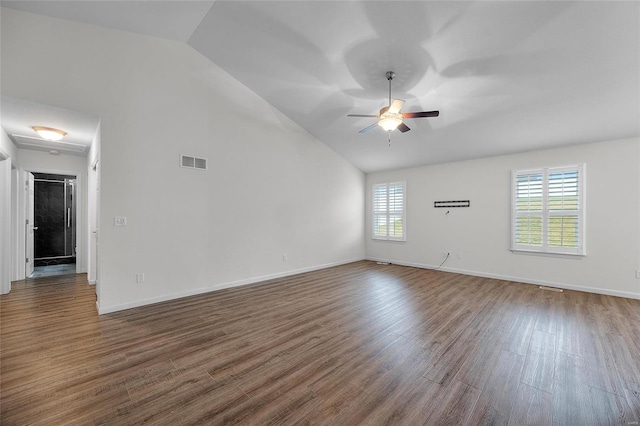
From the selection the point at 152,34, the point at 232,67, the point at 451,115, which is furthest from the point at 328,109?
the point at 152,34

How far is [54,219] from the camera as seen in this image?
709 cm

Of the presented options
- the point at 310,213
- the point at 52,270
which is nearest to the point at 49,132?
the point at 52,270

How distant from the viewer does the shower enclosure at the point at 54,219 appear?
6.84 m

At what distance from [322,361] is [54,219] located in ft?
29.2

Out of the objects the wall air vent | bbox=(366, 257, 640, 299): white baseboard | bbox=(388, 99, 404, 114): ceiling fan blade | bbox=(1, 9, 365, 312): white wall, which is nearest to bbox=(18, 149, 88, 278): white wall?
bbox=(1, 9, 365, 312): white wall

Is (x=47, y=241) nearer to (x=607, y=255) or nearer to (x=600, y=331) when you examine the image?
(x=600, y=331)

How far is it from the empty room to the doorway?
0.92m

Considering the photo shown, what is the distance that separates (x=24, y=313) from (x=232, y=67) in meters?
4.51

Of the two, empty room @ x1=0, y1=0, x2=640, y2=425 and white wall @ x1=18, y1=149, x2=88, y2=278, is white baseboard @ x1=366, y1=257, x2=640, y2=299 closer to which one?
empty room @ x1=0, y1=0, x2=640, y2=425

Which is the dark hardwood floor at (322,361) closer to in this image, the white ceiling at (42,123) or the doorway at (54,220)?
the white ceiling at (42,123)

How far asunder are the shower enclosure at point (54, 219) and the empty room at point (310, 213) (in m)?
0.96

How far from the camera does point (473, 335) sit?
276 centimetres

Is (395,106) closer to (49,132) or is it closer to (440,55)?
(440,55)

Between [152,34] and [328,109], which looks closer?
[152,34]
